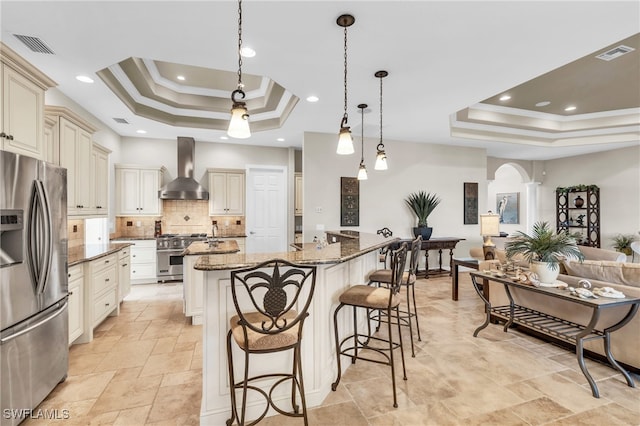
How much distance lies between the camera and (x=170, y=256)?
566 cm

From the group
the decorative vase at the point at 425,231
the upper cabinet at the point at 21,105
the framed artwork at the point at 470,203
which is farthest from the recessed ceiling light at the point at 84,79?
the framed artwork at the point at 470,203

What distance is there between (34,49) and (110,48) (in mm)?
708

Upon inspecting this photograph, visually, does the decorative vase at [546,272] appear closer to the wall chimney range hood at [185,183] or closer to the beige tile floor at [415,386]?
the beige tile floor at [415,386]

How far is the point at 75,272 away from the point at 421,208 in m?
5.54

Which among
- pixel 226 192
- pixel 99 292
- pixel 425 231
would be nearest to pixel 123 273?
pixel 99 292

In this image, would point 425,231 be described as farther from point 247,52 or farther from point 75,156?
point 75,156

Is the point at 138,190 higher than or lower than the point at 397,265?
higher

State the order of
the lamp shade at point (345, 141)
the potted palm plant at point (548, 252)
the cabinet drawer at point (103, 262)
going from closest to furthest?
the lamp shade at point (345, 141) → the potted palm plant at point (548, 252) → the cabinet drawer at point (103, 262)

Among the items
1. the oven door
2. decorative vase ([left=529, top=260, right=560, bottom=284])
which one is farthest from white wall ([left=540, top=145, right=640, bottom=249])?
the oven door

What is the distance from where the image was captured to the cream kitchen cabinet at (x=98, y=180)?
3916 millimetres

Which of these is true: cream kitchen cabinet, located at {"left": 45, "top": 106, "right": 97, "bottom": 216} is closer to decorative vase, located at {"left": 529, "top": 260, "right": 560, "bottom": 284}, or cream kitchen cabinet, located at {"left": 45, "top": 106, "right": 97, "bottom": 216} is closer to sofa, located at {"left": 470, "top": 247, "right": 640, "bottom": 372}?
decorative vase, located at {"left": 529, "top": 260, "right": 560, "bottom": 284}

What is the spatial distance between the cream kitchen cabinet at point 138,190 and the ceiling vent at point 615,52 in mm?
6878

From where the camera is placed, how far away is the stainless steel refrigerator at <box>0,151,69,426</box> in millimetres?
1834

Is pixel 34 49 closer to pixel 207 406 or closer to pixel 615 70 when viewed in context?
pixel 207 406
